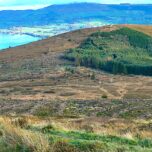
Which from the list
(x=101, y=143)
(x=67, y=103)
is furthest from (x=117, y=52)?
(x=101, y=143)

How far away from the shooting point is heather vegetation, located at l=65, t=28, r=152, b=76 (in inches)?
4596

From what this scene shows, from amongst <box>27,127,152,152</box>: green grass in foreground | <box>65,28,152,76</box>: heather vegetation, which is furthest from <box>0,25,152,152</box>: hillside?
<box>65,28,152,76</box>: heather vegetation

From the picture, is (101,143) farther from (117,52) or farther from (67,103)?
(117,52)

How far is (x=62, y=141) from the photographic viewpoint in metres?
10.6

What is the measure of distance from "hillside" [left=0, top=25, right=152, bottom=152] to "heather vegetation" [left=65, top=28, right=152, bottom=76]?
5.94 ft

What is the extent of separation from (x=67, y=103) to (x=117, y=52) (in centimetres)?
9136

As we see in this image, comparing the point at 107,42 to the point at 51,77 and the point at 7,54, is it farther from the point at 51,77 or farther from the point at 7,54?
the point at 51,77

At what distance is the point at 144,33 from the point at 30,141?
14973cm

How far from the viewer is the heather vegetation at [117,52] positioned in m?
117

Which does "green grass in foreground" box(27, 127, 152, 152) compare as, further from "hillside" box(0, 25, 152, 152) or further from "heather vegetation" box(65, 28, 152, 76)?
"heather vegetation" box(65, 28, 152, 76)

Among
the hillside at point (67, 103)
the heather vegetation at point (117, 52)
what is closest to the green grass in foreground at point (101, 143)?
the hillside at point (67, 103)

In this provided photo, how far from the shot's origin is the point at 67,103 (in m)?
47.0

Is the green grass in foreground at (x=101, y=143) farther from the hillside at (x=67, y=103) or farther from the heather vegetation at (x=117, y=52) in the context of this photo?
the heather vegetation at (x=117, y=52)

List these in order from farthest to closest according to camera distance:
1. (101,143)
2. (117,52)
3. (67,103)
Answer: (117,52) → (67,103) → (101,143)
